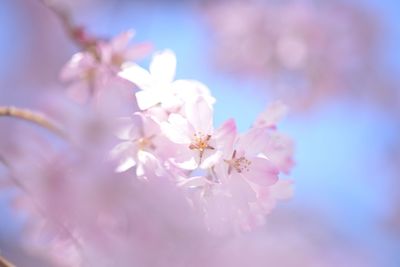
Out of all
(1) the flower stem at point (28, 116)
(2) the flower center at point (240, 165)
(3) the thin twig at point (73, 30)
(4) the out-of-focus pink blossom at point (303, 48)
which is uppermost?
(4) the out-of-focus pink blossom at point (303, 48)

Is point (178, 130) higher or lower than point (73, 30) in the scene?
lower

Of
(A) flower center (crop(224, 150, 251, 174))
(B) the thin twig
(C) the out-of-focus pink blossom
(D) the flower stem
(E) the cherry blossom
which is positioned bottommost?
(A) flower center (crop(224, 150, 251, 174))

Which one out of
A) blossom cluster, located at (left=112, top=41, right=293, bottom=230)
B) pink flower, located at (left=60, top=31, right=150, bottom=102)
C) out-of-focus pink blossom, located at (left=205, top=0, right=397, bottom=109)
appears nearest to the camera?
blossom cluster, located at (left=112, top=41, right=293, bottom=230)

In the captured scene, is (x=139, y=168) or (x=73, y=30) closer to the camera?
(x=139, y=168)

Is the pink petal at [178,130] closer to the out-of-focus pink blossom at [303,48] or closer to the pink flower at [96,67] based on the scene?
the pink flower at [96,67]

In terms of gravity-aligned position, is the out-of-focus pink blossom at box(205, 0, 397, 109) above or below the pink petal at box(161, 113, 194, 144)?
above

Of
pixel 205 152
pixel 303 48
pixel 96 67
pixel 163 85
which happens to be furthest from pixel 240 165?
pixel 303 48

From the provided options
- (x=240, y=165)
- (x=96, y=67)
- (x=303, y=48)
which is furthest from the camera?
(x=303, y=48)

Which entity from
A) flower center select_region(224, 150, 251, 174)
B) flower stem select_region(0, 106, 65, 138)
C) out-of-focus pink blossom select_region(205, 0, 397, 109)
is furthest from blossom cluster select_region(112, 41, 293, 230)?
out-of-focus pink blossom select_region(205, 0, 397, 109)

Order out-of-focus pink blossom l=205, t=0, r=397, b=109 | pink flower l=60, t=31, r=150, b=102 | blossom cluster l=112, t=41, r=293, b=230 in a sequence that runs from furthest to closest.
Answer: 1. out-of-focus pink blossom l=205, t=0, r=397, b=109
2. pink flower l=60, t=31, r=150, b=102
3. blossom cluster l=112, t=41, r=293, b=230

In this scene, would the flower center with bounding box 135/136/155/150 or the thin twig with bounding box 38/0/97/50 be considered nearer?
the flower center with bounding box 135/136/155/150

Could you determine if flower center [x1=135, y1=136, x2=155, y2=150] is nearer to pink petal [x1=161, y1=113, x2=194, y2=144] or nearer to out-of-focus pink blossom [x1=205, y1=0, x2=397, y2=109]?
pink petal [x1=161, y1=113, x2=194, y2=144]

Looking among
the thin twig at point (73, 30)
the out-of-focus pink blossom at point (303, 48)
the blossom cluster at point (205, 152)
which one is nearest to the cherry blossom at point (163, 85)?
the blossom cluster at point (205, 152)

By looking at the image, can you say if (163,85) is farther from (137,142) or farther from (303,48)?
(303,48)
